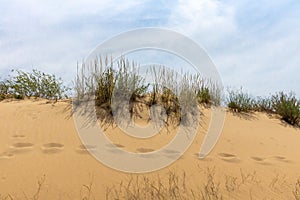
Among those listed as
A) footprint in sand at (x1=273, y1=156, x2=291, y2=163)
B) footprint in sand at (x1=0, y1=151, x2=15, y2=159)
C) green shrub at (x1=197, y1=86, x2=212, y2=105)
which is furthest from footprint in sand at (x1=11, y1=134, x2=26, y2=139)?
footprint in sand at (x1=273, y1=156, x2=291, y2=163)

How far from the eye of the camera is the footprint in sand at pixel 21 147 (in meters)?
5.34

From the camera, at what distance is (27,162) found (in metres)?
4.94

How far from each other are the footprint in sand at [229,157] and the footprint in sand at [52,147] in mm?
2847

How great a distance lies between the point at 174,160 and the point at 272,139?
127 inches

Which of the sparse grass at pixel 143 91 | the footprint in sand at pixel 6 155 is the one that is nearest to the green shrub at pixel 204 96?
the sparse grass at pixel 143 91

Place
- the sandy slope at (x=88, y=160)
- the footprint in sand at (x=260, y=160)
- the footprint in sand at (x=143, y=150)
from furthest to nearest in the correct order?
the footprint in sand at (x=260, y=160)
the footprint in sand at (x=143, y=150)
the sandy slope at (x=88, y=160)

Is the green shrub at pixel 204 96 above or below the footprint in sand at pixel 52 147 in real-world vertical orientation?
above

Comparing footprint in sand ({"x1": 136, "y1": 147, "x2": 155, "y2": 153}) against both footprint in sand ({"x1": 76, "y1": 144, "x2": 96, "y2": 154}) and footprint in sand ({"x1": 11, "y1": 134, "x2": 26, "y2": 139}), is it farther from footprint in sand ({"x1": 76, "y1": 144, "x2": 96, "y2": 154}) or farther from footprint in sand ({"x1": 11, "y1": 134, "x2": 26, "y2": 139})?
footprint in sand ({"x1": 11, "y1": 134, "x2": 26, "y2": 139})

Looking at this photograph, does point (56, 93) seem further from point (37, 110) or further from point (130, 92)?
point (130, 92)

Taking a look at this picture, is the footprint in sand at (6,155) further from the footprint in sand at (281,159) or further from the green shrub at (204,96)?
the green shrub at (204,96)

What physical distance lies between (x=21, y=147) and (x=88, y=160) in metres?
1.22

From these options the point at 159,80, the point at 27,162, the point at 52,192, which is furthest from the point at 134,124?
the point at 52,192

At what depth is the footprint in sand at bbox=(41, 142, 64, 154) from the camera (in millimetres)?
5408

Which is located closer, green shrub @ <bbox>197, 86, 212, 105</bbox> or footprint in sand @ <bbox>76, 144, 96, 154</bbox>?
footprint in sand @ <bbox>76, 144, 96, 154</bbox>
